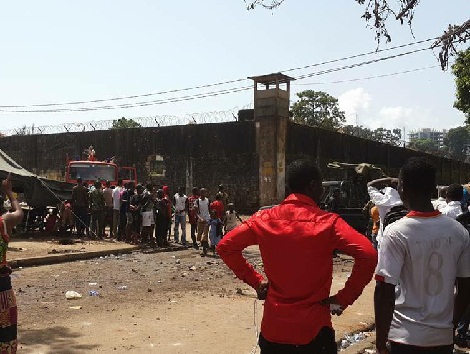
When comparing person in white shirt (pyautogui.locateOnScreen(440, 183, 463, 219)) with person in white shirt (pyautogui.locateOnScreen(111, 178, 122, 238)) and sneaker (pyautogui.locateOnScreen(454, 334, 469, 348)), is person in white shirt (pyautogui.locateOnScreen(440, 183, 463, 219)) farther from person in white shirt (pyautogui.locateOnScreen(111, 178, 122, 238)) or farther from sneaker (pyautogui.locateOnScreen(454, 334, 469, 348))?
person in white shirt (pyautogui.locateOnScreen(111, 178, 122, 238))

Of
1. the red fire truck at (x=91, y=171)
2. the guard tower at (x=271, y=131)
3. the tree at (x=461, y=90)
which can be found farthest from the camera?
the guard tower at (x=271, y=131)

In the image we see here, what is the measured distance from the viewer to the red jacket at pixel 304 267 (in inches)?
100

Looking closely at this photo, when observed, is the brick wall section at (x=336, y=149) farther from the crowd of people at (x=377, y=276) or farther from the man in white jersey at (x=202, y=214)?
the crowd of people at (x=377, y=276)

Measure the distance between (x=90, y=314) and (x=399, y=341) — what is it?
5.19 metres

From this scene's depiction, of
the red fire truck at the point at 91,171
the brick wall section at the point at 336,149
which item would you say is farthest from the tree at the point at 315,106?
the red fire truck at the point at 91,171

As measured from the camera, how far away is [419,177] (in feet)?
8.91

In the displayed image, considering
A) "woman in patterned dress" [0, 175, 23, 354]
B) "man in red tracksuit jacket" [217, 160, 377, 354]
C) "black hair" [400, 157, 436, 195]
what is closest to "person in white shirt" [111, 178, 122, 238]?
"woman in patterned dress" [0, 175, 23, 354]

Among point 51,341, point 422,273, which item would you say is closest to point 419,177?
point 422,273

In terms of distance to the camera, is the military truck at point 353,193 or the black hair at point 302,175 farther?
the military truck at point 353,193

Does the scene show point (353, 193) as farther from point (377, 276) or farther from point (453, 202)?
point (377, 276)

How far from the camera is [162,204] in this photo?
46.1ft

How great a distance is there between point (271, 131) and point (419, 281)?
65.6ft

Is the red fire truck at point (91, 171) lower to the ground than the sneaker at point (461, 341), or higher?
higher

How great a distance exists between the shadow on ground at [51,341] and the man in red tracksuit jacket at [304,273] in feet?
10.9
